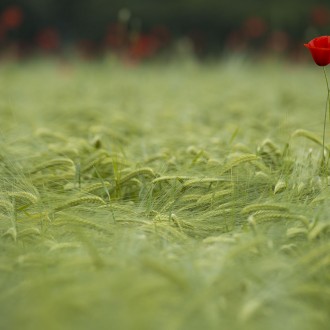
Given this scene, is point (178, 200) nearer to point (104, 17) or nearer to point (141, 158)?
point (141, 158)

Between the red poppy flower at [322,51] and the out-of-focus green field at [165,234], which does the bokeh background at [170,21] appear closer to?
the out-of-focus green field at [165,234]

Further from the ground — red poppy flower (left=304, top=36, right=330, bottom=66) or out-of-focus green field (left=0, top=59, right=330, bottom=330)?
red poppy flower (left=304, top=36, right=330, bottom=66)

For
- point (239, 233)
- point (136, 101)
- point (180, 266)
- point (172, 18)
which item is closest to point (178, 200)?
point (239, 233)

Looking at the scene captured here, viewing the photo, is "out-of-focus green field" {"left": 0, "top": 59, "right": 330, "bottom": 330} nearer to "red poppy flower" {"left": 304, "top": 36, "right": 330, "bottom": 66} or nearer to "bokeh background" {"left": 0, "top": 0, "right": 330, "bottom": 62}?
"red poppy flower" {"left": 304, "top": 36, "right": 330, "bottom": 66}

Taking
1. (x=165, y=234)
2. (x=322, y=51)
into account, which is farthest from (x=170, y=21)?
(x=165, y=234)

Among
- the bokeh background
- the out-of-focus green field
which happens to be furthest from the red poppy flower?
the bokeh background

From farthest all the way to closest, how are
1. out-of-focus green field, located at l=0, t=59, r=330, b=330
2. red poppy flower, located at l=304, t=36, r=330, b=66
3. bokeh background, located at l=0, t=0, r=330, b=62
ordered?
bokeh background, located at l=0, t=0, r=330, b=62
red poppy flower, located at l=304, t=36, r=330, b=66
out-of-focus green field, located at l=0, t=59, r=330, b=330

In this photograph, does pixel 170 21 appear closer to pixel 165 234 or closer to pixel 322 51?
pixel 322 51

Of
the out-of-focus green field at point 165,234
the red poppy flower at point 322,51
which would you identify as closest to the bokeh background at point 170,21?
the out-of-focus green field at point 165,234
